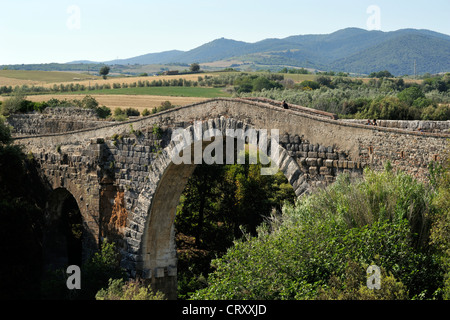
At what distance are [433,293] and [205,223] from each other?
690 inches

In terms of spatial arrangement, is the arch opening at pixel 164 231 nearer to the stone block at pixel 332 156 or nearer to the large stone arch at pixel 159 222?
the large stone arch at pixel 159 222

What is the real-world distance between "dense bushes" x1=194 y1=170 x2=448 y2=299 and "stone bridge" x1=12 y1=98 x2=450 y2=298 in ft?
3.05

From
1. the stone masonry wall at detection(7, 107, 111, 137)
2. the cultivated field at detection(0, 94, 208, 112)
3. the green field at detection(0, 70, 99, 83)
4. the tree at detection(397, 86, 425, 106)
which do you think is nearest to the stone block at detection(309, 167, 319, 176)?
the stone masonry wall at detection(7, 107, 111, 137)

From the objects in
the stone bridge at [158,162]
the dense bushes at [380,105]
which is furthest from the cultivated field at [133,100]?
the stone bridge at [158,162]

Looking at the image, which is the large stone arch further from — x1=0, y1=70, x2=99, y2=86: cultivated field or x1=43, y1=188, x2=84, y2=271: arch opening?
x1=0, y1=70, x2=99, y2=86: cultivated field

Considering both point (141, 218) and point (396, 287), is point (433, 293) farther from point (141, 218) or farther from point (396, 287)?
point (141, 218)

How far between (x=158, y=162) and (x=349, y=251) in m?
7.27

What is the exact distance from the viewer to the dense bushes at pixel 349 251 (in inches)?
318

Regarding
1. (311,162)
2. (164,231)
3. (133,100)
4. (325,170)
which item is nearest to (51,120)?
(164,231)

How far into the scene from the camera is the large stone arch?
1451cm

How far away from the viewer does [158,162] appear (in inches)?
575

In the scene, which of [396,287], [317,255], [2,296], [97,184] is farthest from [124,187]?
[396,287]

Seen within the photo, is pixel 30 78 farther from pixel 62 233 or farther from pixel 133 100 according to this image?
pixel 62 233

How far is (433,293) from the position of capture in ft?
26.1
